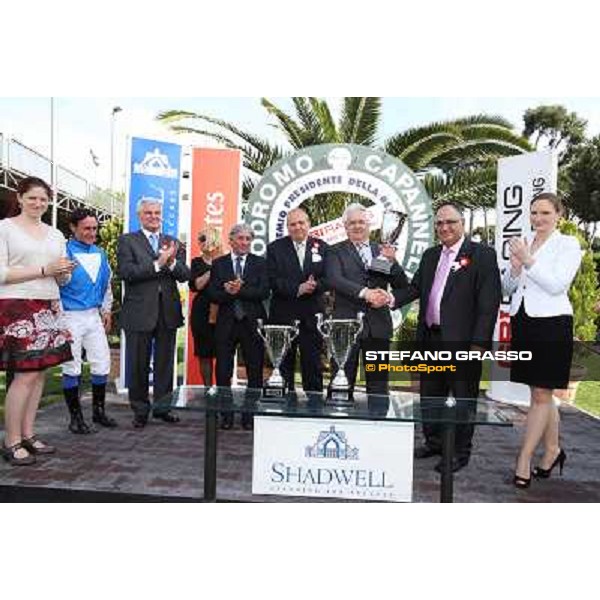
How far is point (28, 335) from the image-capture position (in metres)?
3.43

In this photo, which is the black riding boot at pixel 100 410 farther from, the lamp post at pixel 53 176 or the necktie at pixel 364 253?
the necktie at pixel 364 253

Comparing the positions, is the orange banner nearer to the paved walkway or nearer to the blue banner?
the blue banner

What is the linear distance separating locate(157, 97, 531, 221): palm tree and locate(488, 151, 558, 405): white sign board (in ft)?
6.03

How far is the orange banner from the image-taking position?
556cm

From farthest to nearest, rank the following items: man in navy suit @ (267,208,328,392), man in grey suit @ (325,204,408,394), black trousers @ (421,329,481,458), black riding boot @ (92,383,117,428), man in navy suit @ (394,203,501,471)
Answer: black riding boot @ (92,383,117,428)
man in navy suit @ (267,208,328,392)
man in grey suit @ (325,204,408,394)
black trousers @ (421,329,481,458)
man in navy suit @ (394,203,501,471)

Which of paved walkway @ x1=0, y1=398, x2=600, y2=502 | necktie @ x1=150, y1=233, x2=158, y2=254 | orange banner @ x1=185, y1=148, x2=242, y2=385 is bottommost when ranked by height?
paved walkway @ x1=0, y1=398, x2=600, y2=502

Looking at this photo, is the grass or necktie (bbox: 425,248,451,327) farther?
the grass

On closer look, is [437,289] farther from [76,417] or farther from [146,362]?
[76,417]

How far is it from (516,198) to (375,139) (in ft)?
8.02

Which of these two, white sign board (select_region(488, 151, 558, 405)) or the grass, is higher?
white sign board (select_region(488, 151, 558, 405))

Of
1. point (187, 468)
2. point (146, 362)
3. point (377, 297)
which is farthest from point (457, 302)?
point (146, 362)

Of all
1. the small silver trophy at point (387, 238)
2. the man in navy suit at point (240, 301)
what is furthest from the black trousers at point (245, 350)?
the small silver trophy at point (387, 238)

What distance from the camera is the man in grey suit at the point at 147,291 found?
4223 millimetres

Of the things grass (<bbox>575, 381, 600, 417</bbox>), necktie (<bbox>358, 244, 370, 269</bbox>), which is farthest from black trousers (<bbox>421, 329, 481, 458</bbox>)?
grass (<bbox>575, 381, 600, 417</bbox>)
